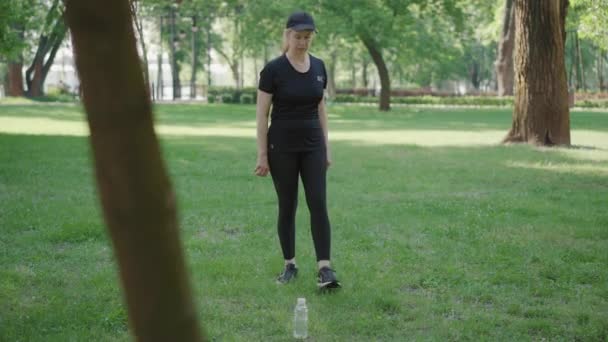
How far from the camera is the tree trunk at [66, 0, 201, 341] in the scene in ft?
5.99

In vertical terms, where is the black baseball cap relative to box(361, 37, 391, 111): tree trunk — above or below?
below

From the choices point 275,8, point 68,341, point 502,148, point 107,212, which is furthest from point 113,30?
point 275,8

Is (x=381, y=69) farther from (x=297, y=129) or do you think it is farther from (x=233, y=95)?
(x=297, y=129)

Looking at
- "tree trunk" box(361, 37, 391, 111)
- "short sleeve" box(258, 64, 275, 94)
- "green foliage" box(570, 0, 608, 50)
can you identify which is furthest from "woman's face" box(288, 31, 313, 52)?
"tree trunk" box(361, 37, 391, 111)

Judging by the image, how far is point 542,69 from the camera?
1830cm

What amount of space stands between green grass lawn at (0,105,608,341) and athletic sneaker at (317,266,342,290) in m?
0.10

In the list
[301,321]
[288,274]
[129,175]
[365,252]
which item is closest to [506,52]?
[365,252]

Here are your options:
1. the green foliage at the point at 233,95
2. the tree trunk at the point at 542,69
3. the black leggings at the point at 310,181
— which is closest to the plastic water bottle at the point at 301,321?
the black leggings at the point at 310,181

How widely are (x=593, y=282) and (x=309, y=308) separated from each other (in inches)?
95.1

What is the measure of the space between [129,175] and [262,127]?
4.58m

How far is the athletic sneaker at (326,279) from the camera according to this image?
20.7 feet

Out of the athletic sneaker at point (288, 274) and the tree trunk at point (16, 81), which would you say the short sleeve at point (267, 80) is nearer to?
the athletic sneaker at point (288, 274)

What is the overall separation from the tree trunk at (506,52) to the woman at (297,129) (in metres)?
40.8

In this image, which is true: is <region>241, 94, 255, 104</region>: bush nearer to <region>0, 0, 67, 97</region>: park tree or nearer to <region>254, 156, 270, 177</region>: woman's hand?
<region>0, 0, 67, 97</region>: park tree
